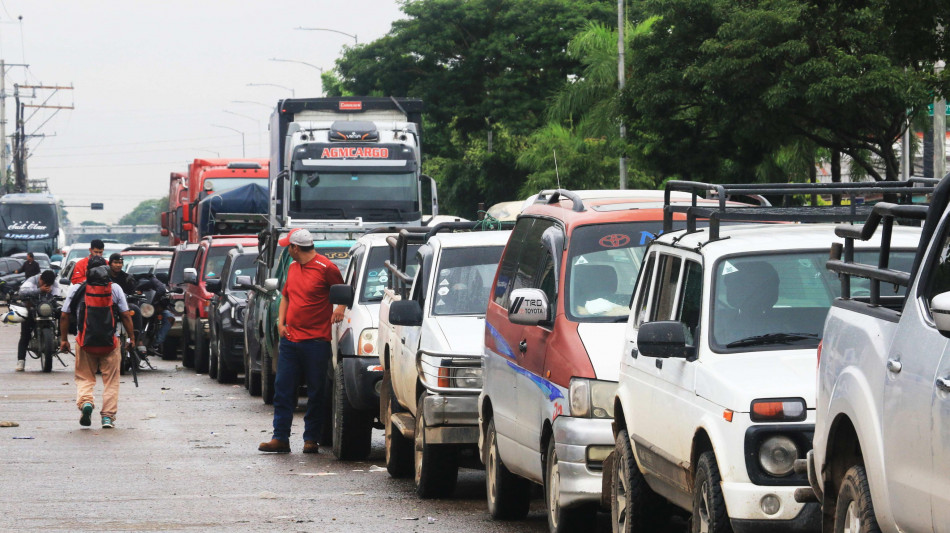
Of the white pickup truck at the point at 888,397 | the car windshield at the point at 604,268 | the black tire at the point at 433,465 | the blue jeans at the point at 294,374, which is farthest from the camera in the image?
the blue jeans at the point at 294,374

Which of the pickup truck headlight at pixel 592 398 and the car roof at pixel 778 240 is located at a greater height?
the car roof at pixel 778 240

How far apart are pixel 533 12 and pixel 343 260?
43.4 m

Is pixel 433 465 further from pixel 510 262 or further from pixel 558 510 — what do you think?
pixel 558 510

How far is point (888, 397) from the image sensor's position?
512cm

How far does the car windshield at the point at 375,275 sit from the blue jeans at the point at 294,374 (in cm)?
65

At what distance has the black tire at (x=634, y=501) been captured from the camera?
780 centimetres

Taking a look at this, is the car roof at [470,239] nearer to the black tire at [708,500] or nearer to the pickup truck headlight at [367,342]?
the pickup truck headlight at [367,342]

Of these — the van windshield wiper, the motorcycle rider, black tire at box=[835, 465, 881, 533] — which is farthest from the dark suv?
black tire at box=[835, 465, 881, 533]

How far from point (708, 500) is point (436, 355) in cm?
435

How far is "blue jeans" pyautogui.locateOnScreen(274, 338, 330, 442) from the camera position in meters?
14.0

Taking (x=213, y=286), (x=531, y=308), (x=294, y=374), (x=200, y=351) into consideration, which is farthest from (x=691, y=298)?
(x=200, y=351)

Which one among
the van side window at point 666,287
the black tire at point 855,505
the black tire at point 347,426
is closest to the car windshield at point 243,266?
the black tire at point 347,426

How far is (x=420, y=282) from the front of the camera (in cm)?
1204

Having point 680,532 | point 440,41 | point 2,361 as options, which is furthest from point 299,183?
point 440,41
